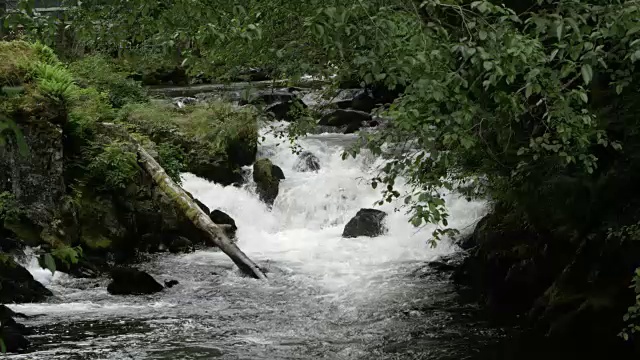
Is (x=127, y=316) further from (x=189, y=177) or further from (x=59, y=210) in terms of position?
(x=189, y=177)

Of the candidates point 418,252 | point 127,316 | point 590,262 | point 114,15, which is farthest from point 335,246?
point 114,15

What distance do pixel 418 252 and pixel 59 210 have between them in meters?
6.55

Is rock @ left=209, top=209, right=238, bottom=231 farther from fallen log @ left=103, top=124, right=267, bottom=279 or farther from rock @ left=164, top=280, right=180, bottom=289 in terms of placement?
rock @ left=164, top=280, right=180, bottom=289

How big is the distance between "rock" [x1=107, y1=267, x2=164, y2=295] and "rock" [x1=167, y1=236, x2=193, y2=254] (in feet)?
9.36

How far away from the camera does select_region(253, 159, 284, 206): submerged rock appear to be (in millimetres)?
17625

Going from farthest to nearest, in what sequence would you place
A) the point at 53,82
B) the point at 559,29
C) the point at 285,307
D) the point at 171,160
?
the point at 171,160
the point at 53,82
the point at 285,307
the point at 559,29

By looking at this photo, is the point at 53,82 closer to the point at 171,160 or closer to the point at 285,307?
the point at 171,160

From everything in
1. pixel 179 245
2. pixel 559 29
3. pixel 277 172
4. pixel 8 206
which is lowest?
pixel 179 245

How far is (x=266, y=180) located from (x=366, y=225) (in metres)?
3.31

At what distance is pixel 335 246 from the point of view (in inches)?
584

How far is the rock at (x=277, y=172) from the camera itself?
1820 cm

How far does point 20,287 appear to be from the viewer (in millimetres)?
10898

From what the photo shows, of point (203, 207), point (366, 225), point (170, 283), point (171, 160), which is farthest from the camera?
point (171, 160)

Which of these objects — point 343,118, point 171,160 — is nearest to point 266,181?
point 171,160
